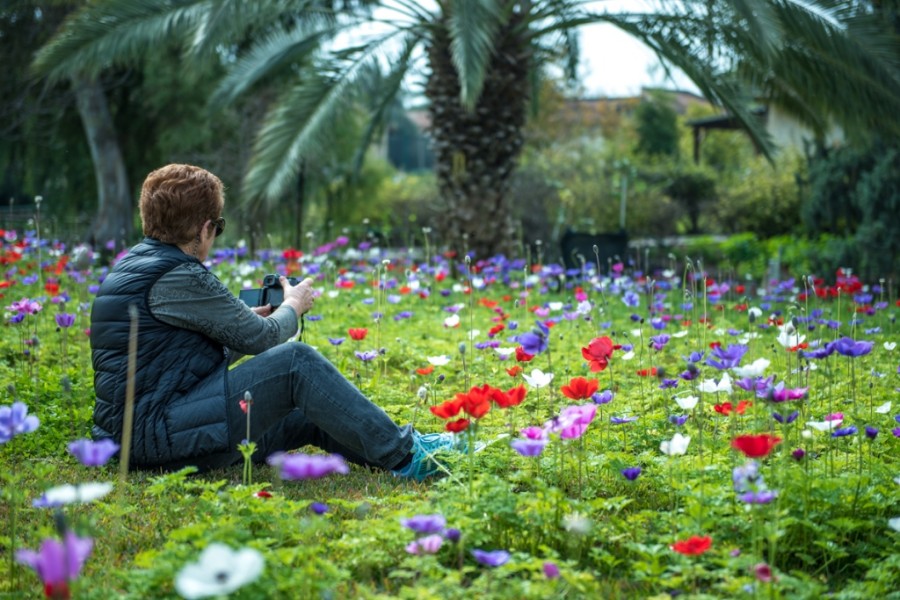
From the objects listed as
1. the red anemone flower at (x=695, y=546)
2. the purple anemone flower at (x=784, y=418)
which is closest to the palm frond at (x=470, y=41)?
the purple anemone flower at (x=784, y=418)

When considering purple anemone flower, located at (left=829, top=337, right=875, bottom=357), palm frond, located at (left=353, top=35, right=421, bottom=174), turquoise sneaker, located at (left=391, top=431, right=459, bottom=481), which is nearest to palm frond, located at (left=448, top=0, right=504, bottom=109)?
palm frond, located at (left=353, top=35, right=421, bottom=174)

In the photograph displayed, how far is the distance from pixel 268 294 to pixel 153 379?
65 cm

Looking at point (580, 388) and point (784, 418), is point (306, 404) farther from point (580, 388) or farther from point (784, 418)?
point (784, 418)

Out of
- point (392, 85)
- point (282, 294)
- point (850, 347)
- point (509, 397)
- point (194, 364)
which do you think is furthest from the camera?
point (392, 85)

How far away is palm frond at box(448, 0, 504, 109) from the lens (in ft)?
22.7

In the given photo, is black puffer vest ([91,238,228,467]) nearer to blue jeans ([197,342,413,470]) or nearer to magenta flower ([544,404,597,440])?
blue jeans ([197,342,413,470])

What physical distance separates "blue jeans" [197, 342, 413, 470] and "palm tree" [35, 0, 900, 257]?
412 cm

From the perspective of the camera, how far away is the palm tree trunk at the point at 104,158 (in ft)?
45.6

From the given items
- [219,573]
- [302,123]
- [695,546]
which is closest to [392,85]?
[302,123]

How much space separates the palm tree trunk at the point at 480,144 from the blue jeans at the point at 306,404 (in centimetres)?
623

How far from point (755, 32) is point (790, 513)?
4.65 m

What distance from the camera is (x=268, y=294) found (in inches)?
144

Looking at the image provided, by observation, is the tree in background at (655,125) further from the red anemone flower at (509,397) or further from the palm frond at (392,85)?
the red anemone flower at (509,397)

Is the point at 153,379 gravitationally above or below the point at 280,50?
below
